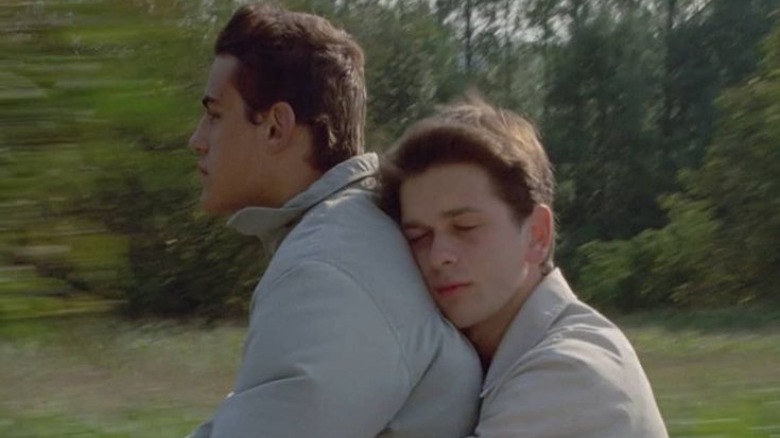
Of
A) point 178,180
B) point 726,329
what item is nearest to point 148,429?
point 178,180

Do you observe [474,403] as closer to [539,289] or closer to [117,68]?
[539,289]

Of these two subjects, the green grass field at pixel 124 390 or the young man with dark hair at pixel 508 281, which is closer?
the green grass field at pixel 124 390

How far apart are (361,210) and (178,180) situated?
15.0 inches

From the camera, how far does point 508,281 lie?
2320mm

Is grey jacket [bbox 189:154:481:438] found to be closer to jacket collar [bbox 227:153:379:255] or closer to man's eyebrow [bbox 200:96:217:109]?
Result: jacket collar [bbox 227:153:379:255]

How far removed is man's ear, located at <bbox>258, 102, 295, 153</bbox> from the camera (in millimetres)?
2359

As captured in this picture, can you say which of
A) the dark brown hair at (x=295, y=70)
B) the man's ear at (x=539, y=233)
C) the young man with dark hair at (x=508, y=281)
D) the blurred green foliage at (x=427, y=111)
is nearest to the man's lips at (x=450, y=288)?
the young man with dark hair at (x=508, y=281)

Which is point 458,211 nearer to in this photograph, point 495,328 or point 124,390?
point 495,328

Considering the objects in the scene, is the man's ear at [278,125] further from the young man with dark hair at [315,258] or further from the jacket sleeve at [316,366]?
the jacket sleeve at [316,366]

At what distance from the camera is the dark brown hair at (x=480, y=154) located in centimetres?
227

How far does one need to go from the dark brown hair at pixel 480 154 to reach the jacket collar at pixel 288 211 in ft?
0.21

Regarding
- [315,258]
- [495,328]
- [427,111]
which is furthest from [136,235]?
[427,111]

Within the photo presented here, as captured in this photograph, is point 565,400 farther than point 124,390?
No

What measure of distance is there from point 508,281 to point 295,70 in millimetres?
447
